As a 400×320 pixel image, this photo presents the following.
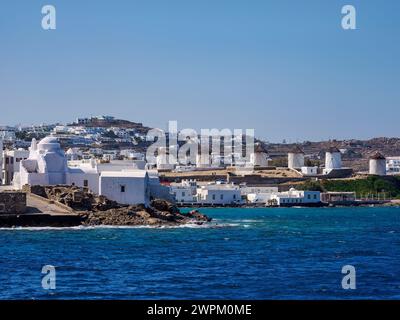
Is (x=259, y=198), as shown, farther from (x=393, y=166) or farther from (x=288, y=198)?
(x=393, y=166)

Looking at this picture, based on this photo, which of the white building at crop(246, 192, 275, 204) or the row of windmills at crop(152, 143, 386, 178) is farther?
the row of windmills at crop(152, 143, 386, 178)

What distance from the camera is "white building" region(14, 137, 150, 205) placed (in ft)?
173

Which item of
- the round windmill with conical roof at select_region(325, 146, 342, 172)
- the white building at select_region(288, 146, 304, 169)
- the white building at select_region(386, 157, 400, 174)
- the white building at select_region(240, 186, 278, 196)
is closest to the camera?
the white building at select_region(240, 186, 278, 196)

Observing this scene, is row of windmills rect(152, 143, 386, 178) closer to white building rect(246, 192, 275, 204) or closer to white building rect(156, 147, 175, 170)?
white building rect(156, 147, 175, 170)

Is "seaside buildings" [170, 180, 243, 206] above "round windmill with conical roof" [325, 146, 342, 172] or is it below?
below

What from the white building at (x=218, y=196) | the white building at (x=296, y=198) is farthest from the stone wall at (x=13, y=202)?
the white building at (x=296, y=198)

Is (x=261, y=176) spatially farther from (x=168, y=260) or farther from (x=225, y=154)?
(x=168, y=260)

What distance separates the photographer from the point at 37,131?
200 m

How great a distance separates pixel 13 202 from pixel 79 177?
7.11 meters

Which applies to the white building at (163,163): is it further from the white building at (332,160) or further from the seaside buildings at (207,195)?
the seaside buildings at (207,195)

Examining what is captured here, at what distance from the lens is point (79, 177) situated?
5416cm

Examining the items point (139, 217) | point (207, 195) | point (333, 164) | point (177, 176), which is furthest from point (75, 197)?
point (333, 164)

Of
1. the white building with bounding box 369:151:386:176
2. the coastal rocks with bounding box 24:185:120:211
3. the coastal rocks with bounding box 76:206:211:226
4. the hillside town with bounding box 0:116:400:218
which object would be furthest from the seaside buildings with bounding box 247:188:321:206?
the coastal rocks with bounding box 24:185:120:211
